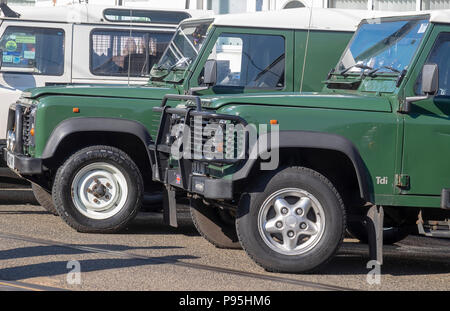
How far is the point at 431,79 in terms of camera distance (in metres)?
7.79

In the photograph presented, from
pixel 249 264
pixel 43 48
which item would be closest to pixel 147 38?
pixel 43 48

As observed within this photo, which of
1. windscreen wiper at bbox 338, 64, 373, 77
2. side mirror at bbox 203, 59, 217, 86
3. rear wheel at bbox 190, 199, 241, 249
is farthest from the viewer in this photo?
side mirror at bbox 203, 59, 217, 86

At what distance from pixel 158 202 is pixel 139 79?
2.73 meters

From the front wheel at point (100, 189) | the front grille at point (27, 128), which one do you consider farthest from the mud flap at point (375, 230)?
the front grille at point (27, 128)

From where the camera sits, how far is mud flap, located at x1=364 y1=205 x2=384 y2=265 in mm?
7938

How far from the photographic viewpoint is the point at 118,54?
510 inches

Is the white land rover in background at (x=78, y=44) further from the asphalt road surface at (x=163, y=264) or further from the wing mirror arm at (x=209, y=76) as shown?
the asphalt road surface at (x=163, y=264)

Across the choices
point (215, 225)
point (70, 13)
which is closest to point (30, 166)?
point (215, 225)

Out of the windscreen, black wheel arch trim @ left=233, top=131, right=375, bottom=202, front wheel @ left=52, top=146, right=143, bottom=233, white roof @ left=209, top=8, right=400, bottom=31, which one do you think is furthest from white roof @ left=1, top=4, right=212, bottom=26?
black wheel arch trim @ left=233, top=131, right=375, bottom=202

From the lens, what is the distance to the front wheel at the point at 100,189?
32.4 ft

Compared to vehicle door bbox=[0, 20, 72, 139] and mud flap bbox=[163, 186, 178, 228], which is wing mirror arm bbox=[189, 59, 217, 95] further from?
vehicle door bbox=[0, 20, 72, 139]

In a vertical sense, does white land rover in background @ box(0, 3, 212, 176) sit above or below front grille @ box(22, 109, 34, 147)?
above

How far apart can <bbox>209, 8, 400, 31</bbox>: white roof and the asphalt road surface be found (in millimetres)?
2287

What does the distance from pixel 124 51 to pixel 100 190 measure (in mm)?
3421
